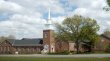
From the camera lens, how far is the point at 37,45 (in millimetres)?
128875

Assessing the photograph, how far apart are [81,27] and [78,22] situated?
2.02m

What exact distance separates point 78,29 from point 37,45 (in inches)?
1269

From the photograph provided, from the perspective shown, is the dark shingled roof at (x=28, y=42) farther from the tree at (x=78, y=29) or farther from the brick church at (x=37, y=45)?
the tree at (x=78, y=29)

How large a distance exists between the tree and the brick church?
1860 cm

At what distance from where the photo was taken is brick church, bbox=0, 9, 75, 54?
408ft

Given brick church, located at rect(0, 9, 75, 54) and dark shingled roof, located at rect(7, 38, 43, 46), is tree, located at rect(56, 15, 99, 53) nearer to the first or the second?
brick church, located at rect(0, 9, 75, 54)

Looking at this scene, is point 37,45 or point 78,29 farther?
point 37,45

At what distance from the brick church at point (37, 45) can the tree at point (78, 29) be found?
18.6 meters

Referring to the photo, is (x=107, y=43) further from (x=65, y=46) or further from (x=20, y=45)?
(x=20, y=45)

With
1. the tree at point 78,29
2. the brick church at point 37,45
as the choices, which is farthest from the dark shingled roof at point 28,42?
the tree at point 78,29

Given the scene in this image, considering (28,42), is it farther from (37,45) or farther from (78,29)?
(78,29)

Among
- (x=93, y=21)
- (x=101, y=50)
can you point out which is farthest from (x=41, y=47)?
(x=93, y=21)

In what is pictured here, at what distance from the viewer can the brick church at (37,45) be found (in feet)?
408

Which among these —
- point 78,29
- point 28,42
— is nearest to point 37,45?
point 28,42
